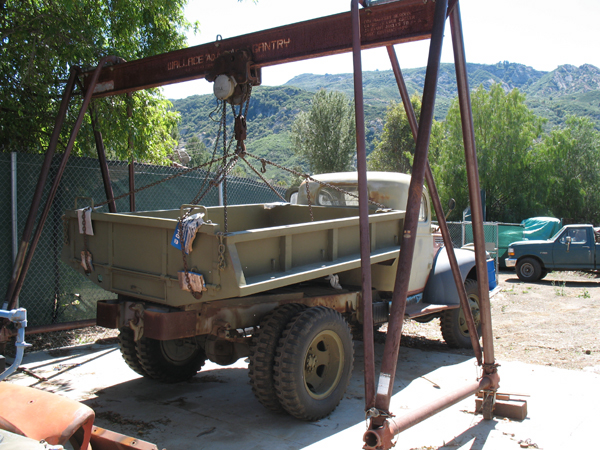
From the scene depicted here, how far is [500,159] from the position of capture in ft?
90.2

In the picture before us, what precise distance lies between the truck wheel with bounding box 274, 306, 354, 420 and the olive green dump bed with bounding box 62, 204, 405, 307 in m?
0.43

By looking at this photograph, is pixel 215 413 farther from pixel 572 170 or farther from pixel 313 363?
pixel 572 170

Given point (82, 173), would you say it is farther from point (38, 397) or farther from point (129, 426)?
point (38, 397)

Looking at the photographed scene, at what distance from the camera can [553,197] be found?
30.6 m

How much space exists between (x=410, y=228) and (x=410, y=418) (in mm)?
1307

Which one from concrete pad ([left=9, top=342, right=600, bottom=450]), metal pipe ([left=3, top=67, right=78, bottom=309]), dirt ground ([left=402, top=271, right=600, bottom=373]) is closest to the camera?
concrete pad ([left=9, top=342, right=600, bottom=450])

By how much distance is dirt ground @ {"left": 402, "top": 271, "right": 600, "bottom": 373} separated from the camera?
712 cm

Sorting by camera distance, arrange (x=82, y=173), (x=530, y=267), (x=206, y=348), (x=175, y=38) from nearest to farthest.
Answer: (x=206, y=348)
(x=82, y=173)
(x=175, y=38)
(x=530, y=267)

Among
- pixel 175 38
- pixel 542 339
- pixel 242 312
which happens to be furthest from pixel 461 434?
pixel 175 38

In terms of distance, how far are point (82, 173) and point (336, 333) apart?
4940 millimetres

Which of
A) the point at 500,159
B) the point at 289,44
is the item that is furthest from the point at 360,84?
the point at 500,159

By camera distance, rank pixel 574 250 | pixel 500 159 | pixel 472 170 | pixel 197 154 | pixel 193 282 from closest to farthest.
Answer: pixel 193 282 < pixel 472 170 < pixel 574 250 < pixel 500 159 < pixel 197 154

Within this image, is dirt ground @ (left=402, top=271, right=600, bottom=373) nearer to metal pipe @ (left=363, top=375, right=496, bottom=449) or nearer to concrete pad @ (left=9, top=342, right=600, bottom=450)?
concrete pad @ (left=9, top=342, right=600, bottom=450)

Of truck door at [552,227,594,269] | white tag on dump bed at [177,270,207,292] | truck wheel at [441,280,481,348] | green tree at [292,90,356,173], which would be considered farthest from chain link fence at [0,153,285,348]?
green tree at [292,90,356,173]
